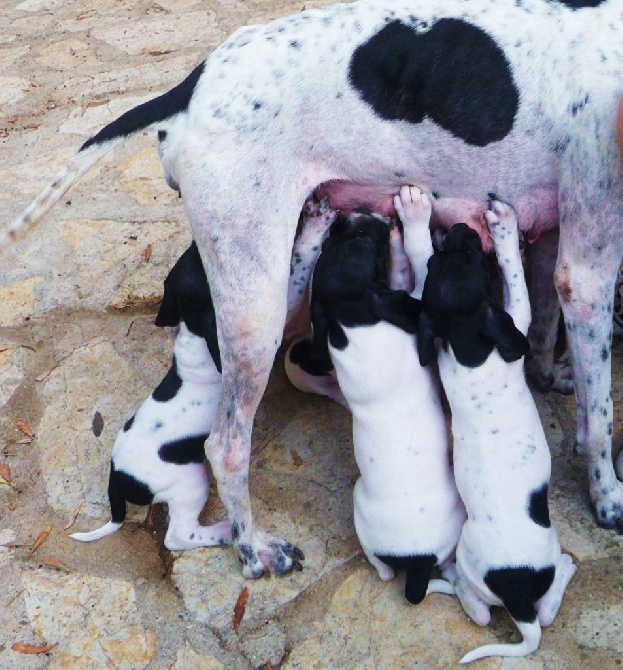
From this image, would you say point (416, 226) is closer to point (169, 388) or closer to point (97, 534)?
point (169, 388)


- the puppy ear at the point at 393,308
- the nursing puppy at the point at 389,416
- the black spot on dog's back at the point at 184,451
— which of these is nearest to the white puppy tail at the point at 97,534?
the black spot on dog's back at the point at 184,451

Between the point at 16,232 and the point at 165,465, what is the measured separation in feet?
3.31

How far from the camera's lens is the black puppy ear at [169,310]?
3.54 m

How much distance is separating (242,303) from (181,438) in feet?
2.09

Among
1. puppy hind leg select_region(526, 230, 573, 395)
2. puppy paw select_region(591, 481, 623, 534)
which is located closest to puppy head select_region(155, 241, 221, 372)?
puppy hind leg select_region(526, 230, 573, 395)

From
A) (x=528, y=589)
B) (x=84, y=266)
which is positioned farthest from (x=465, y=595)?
(x=84, y=266)

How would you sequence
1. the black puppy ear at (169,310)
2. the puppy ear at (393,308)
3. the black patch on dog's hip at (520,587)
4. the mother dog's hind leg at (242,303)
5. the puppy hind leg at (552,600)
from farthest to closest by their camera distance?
the black puppy ear at (169,310) < the puppy ear at (393,308) < the mother dog's hind leg at (242,303) < the puppy hind leg at (552,600) < the black patch on dog's hip at (520,587)

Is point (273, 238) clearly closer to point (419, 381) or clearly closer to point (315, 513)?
point (419, 381)

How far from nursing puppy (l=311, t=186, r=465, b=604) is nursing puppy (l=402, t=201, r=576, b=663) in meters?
0.08

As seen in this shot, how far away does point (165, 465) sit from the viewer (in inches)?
131

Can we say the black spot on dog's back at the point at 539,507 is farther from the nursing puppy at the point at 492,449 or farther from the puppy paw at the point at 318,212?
the puppy paw at the point at 318,212

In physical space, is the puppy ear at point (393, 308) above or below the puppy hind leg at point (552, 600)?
above

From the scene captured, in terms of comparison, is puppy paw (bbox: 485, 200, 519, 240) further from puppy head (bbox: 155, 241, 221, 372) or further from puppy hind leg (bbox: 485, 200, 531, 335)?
puppy head (bbox: 155, 241, 221, 372)

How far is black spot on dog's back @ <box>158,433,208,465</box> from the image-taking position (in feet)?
10.9
